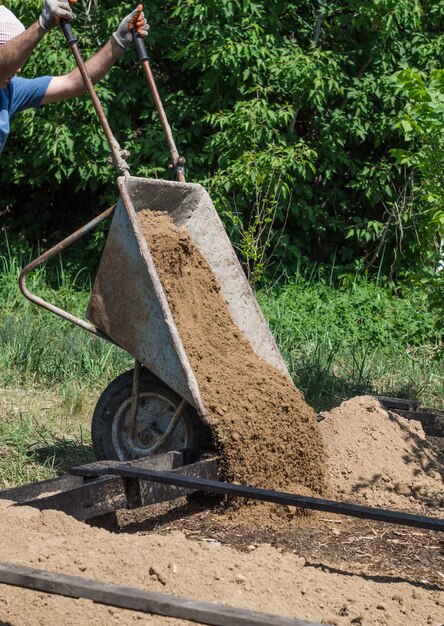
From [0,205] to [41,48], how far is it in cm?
253

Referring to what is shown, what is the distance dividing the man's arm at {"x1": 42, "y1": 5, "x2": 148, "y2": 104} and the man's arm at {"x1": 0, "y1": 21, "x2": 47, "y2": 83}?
2.30 ft

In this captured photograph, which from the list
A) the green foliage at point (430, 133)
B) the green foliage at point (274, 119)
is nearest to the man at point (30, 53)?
the green foliage at point (430, 133)

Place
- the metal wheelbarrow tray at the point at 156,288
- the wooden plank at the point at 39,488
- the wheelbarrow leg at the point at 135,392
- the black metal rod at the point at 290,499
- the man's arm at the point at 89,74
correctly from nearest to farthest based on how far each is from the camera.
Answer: the black metal rod at the point at 290,499
the wooden plank at the point at 39,488
the metal wheelbarrow tray at the point at 156,288
the wheelbarrow leg at the point at 135,392
the man's arm at the point at 89,74

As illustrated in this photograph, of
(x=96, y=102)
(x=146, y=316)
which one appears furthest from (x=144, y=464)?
(x=96, y=102)

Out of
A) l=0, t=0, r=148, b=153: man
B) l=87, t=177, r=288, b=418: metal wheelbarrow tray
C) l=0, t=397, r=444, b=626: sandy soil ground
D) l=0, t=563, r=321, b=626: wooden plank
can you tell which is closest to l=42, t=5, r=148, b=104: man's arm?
l=0, t=0, r=148, b=153: man

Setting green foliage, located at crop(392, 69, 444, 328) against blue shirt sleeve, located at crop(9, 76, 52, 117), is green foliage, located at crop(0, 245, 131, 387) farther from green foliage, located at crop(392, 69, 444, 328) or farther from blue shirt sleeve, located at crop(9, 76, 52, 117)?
green foliage, located at crop(392, 69, 444, 328)

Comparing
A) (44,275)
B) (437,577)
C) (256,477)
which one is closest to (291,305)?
(44,275)

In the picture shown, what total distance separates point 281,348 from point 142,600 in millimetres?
5412

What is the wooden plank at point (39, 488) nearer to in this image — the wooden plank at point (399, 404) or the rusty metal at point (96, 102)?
the rusty metal at point (96, 102)

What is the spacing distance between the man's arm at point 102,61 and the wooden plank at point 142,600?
335cm

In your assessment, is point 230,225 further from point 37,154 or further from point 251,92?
point 37,154

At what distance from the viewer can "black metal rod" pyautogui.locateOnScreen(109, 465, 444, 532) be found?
3496mm

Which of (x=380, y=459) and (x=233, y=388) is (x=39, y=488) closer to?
(x=233, y=388)

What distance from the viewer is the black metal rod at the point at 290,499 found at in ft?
11.5
